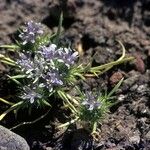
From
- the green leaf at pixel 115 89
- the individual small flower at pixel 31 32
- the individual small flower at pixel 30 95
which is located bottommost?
the individual small flower at pixel 30 95

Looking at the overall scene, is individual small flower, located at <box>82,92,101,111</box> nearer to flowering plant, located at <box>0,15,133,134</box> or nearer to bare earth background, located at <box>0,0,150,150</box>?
flowering plant, located at <box>0,15,133,134</box>

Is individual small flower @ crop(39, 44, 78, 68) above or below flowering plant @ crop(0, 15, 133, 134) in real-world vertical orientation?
above

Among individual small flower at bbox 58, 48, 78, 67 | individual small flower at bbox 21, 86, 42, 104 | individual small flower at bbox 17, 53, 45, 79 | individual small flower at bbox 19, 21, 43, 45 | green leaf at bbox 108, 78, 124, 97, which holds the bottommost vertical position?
individual small flower at bbox 21, 86, 42, 104

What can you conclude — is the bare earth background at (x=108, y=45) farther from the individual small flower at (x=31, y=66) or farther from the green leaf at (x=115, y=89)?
the individual small flower at (x=31, y=66)

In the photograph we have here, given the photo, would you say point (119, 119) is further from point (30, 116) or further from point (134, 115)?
point (30, 116)

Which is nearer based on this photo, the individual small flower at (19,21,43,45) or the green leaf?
the green leaf

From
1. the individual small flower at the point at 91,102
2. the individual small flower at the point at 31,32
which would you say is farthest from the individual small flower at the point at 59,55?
the individual small flower at the point at 91,102

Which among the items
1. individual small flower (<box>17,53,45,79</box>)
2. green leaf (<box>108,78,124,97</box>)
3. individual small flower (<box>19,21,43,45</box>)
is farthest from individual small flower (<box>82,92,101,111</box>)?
individual small flower (<box>19,21,43,45</box>)
